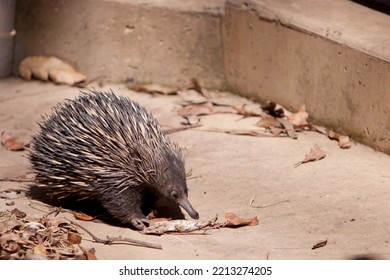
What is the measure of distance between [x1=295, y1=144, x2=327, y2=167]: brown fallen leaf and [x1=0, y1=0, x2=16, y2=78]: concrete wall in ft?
11.3

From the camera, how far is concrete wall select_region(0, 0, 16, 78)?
8.87m

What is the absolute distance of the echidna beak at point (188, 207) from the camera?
19.3ft

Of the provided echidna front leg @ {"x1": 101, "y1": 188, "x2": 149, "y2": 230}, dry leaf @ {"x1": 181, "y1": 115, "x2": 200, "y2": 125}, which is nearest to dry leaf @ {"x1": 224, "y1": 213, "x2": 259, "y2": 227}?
echidna front leg @ {"x1": 101, "y1": 188, "x2": 149, "y2": 230}

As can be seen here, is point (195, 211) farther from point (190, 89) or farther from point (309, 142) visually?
point (190, 89)

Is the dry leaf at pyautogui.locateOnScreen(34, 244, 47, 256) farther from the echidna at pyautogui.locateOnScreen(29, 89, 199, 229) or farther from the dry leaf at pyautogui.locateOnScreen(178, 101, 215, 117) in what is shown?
the dry leaf at pyautogui.locateOnScreen(178, 101, 215, 117)

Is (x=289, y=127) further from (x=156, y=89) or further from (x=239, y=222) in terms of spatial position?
(x=239, y=222)

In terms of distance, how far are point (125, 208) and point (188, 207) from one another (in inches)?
17.4

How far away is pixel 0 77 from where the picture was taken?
901 centimetres

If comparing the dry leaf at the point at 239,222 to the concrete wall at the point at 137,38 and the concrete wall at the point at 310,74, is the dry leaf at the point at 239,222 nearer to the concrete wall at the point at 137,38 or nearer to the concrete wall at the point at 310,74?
the concrete wall at the point at 310,74

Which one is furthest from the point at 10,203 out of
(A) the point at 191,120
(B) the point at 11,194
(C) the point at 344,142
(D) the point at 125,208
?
(C) the point at 344,142

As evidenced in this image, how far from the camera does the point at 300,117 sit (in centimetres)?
757

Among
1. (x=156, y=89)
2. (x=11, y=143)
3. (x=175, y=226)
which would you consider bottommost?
(x=11, y=143)

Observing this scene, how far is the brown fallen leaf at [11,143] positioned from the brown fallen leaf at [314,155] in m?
2.28
